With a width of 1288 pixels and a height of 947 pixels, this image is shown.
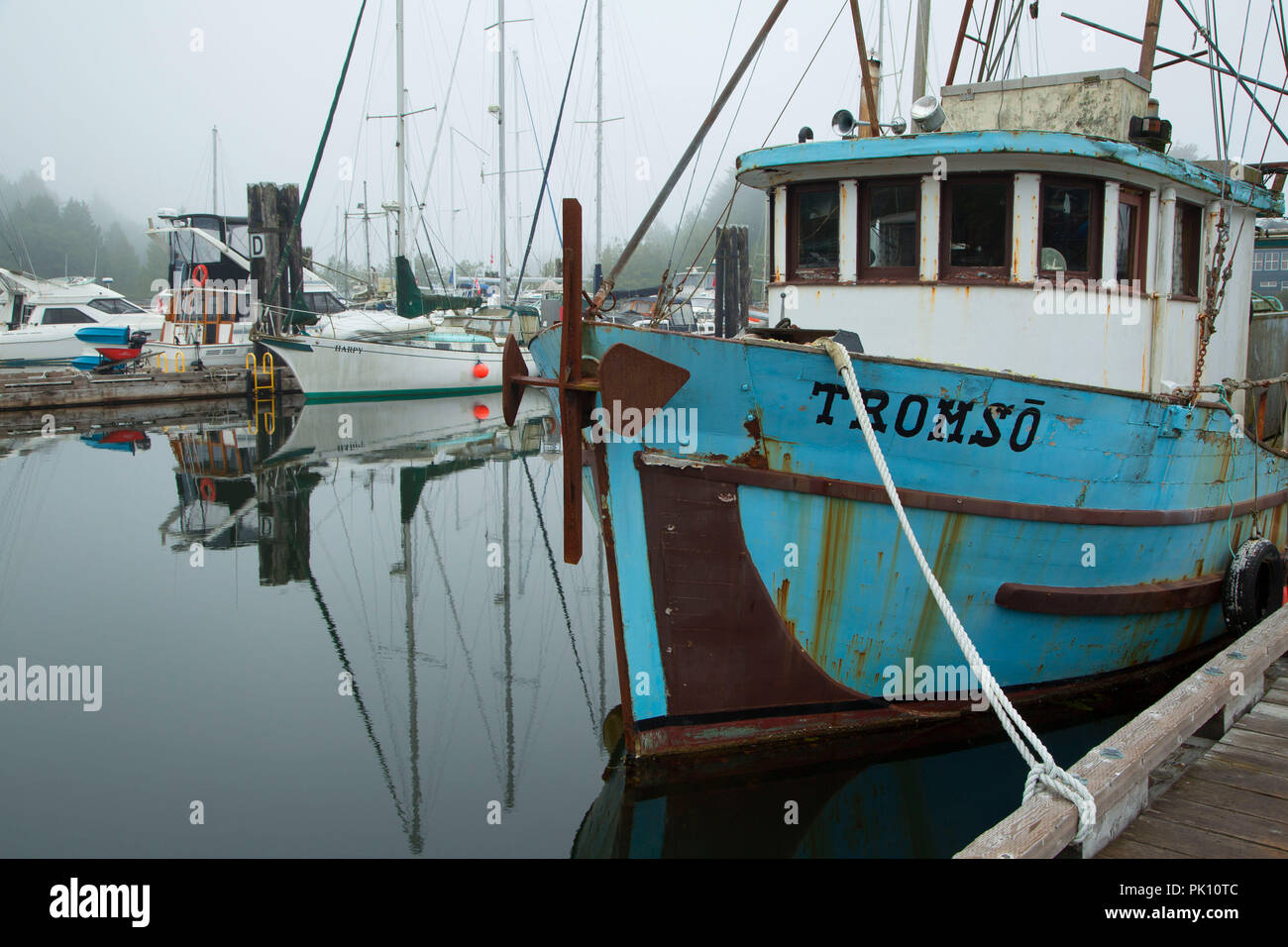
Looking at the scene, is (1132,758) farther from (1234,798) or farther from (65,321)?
(65,321)

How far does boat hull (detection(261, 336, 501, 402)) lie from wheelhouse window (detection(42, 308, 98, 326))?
1028 cm

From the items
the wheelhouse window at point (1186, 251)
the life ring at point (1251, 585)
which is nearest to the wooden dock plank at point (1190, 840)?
the life ring at point (1251, 585)

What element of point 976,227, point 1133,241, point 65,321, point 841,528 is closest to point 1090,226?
point 1133,241

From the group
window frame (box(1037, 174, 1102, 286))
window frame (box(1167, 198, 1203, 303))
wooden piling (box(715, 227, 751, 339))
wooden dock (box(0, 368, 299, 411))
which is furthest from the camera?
wooden piling (box(715, 227, 751, 339))

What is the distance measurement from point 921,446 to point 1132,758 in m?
2.12

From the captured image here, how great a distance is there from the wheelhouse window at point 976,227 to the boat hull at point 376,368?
22438 millimetres

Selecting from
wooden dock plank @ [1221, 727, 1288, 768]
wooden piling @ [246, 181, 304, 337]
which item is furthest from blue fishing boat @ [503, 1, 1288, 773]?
wooden piling @ [246, 181, 304, 337]

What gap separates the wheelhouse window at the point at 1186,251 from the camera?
7285 mm

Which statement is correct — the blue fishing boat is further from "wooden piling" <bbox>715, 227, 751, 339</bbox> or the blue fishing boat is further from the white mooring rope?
"wooden piling" <bbox>715, 227, 751, 339</bbox>

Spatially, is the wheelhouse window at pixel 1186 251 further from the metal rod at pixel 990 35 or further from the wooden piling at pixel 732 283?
the wooden piling at pixel 732 283

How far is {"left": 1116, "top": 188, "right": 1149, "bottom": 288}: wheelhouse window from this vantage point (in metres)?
6.72
